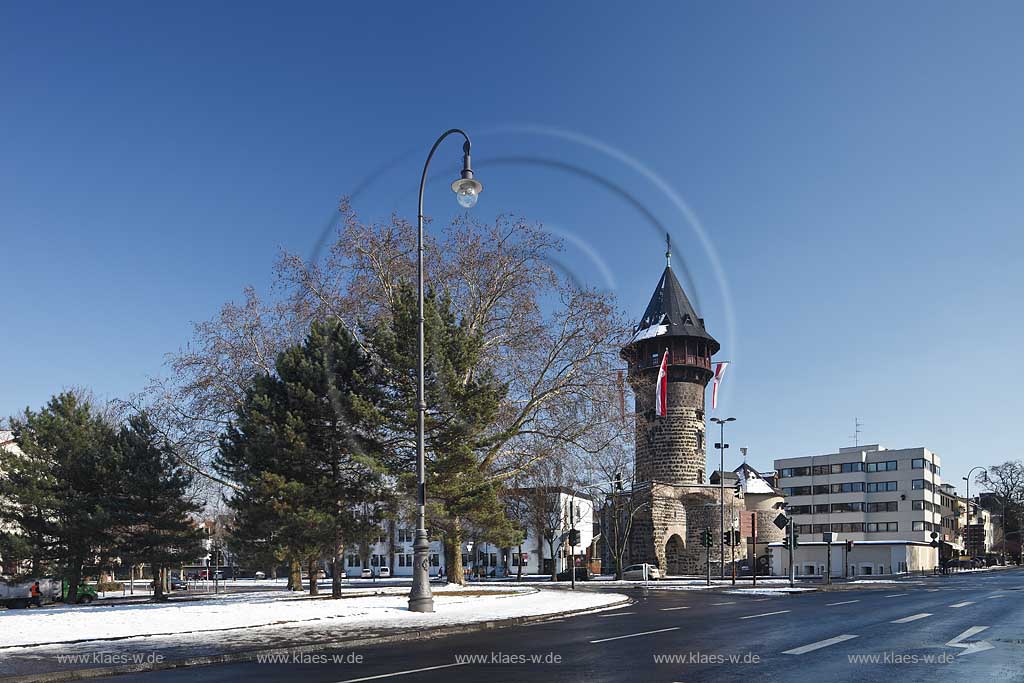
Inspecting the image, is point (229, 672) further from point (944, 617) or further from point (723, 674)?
point (944, 617)

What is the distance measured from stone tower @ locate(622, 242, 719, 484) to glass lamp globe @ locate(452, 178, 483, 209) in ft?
184

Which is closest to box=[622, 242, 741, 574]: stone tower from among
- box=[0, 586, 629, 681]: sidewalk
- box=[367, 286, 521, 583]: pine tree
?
box=[367, 286, 521, 583]: pine tree

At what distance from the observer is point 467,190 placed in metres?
23.3

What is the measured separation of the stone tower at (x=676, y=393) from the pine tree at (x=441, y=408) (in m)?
46.3

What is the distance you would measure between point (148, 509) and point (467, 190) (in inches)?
733

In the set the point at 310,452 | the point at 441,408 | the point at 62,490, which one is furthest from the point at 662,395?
the point at 62,490

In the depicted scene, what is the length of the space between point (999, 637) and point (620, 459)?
1028 inches

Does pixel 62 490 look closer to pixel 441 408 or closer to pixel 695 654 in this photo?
pixel 441 408

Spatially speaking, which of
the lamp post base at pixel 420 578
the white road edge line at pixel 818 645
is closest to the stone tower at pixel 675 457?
the lamp post base at pixel 420 578

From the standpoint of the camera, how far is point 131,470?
32.0m

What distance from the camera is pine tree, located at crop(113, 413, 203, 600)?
31.7 m

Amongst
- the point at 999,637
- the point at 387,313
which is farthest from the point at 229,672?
the point at 387,313

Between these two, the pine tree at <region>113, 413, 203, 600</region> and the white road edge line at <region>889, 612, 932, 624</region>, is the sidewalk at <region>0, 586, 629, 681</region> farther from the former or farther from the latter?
the white road edge line at <region>889, 612, 932, 624</region>

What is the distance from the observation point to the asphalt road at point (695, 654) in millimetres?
11414
